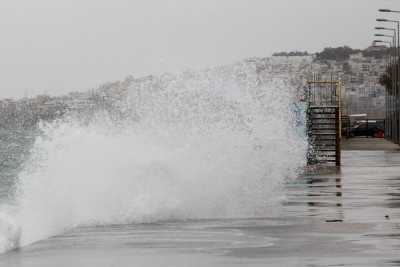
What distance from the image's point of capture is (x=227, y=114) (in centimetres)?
2508

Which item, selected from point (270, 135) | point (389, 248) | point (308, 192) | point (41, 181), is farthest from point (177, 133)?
point (389, 248)

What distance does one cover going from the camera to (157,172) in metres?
19.7

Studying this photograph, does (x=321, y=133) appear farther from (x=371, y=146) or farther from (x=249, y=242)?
(x=249, y=242)

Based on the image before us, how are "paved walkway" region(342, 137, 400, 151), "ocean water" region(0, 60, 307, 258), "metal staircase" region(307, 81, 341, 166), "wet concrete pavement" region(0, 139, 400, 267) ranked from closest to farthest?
"wet concrete pavement" region(0, 139, 400, 267) < "ocean water" region(0, 60, 307, 258) < "metal staircase" region(307, 81, 341, 166) < "paved walkway" region(342, 137, 400, 151)

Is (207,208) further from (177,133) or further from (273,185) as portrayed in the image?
(273,185)

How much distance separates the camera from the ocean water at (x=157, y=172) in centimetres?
1644

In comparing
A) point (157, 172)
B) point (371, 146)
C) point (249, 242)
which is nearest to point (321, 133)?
point (371, 146)

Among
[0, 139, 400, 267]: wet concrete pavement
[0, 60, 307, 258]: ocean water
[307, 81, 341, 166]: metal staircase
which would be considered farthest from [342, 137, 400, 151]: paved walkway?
[0, 139, 400, 267]: wet concrete pavement

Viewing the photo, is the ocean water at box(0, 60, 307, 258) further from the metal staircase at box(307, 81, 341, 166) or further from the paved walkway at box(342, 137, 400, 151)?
the paved walkway at box(342, 137, 400, 151)

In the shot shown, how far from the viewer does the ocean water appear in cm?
1644

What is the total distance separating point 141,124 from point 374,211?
5591mm

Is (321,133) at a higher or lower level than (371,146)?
higher

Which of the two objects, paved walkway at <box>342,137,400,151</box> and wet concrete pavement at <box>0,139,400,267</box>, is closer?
wet concrete pavement at <box>0,139,400,267</box>

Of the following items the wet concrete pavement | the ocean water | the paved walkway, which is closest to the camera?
the wet concrete pavement
